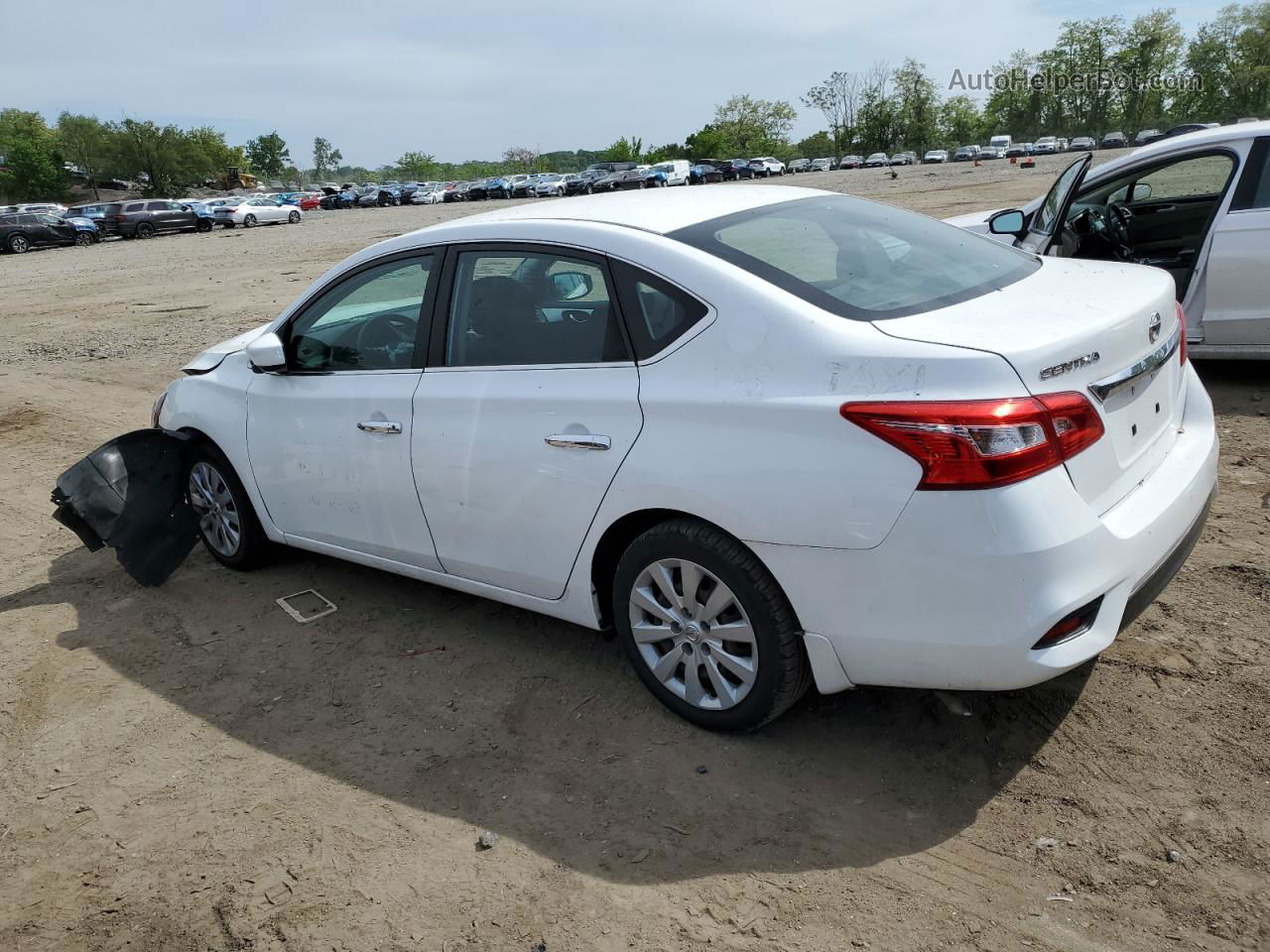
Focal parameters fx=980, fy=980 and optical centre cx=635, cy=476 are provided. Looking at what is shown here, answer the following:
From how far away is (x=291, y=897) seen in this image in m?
2.81

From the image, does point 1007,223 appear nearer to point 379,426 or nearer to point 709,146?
point 379,426

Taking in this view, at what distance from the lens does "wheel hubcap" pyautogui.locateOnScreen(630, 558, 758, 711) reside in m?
3.06

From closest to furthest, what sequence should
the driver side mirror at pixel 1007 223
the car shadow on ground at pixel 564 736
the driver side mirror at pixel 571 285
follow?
the car shadow on ground at pixel 564 736 < the driver side mirror at pixel 571 285 < the driver side mirror at pixel 1007 223

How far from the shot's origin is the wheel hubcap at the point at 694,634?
306 centimetres

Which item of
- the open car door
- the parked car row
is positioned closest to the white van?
the parked car row

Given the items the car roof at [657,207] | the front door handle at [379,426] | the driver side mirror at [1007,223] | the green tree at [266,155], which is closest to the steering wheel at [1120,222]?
the driver side mirror at [1007,223]

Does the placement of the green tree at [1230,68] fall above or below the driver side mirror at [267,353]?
above

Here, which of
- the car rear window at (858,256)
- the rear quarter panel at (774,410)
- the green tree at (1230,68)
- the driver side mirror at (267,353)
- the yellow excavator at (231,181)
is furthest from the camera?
the yellow excavator at (231,181)

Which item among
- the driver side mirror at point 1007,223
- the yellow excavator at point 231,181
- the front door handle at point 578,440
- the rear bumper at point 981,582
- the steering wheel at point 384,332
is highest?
the yellow excavator at point 231,181

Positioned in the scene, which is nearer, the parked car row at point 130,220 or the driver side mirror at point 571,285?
the driver side mirror at point 571,285

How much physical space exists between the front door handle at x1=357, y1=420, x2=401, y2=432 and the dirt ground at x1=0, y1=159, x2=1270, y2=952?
95cm

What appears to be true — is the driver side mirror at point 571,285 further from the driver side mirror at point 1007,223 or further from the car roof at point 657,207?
the driver side mirror at point 1007,223

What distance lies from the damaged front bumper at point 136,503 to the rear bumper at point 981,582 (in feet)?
11.8

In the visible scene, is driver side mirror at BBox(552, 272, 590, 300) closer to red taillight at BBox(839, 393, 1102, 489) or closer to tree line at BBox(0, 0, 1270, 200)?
red taillight at BBox(839, 393, 1102, 489)
